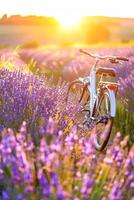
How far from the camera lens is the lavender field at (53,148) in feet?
8.33

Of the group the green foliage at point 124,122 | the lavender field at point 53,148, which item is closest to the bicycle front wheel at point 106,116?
the lavender field at point 53,148

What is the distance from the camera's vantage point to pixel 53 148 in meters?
2.58

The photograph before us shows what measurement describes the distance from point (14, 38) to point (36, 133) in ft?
200

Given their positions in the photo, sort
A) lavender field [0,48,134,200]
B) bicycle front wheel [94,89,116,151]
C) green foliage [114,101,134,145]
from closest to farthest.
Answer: lavender field [0,48,134,200] < bicycle front wheel [94,89,116,151] < green foliage [114,101,134,145]

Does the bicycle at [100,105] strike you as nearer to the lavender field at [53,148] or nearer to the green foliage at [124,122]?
the lavender field at [53,148]

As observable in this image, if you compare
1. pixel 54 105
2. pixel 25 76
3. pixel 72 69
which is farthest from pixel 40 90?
pixel 72 69

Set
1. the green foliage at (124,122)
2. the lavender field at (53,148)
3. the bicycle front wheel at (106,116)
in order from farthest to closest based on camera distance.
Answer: the green foliage at (124,122), the bicycle front wheel at (106,116), the lavender field at (53,148)

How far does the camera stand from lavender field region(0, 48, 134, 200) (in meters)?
2.54

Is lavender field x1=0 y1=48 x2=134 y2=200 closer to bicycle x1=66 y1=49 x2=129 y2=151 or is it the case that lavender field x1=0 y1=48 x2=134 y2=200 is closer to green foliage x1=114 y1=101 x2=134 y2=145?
green foliage x1=114 y1=101 x2=134 y2=145

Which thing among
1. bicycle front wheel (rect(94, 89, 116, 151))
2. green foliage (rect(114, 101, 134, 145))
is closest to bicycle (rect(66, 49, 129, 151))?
bicycle front wheel (rect(94, 89, 116, 151))

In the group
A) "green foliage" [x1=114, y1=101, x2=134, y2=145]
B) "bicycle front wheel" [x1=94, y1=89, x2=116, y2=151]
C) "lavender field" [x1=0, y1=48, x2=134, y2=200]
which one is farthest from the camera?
"green foliage" [x1=114, y1=101, x2=134, y2=145]

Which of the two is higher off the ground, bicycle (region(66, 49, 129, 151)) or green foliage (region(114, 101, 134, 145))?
bicycle (region(66, 49, 129, 151))

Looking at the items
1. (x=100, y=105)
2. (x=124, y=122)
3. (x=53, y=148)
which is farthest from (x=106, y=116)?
(x=53, y=148)

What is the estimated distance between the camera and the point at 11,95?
194 inches
